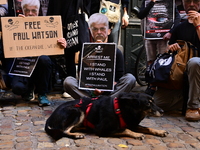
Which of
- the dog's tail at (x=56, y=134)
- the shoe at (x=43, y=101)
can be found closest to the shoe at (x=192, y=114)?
the dog's tail at (x=56, y=134)

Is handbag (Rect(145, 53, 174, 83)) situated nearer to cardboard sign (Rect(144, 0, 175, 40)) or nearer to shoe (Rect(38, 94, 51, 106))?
cardboard sign (Rect(144, 0, 175, 40))

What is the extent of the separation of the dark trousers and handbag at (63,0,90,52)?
0.47 meters

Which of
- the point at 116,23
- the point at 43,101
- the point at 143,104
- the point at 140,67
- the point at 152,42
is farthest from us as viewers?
the point at 140,67

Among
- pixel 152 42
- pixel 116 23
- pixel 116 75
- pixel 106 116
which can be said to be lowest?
pixel 106 116

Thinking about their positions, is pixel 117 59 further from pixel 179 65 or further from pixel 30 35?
pixel 30 35

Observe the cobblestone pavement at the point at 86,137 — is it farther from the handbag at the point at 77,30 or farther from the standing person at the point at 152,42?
the handbag at the point at 77,30

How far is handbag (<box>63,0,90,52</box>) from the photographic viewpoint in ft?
15.9

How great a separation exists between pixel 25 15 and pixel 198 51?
268 centimetres

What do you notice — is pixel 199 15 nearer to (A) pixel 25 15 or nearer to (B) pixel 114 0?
(B) pixel 114 0

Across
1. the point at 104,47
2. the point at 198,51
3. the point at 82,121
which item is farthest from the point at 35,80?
the point at 198,51

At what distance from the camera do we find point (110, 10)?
5.23 metres

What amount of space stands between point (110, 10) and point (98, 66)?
4.77 ft

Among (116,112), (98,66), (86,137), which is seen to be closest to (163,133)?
(116,112)

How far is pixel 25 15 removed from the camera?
4.79m
